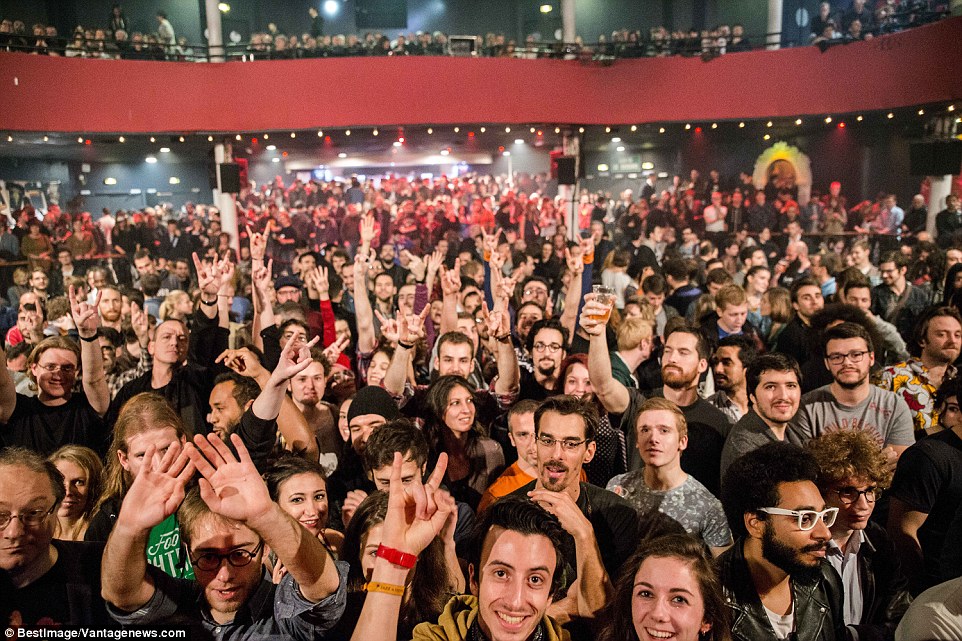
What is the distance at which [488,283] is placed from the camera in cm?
713

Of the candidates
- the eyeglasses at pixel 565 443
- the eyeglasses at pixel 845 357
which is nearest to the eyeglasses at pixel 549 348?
the eyeglasses at pixel 845 357

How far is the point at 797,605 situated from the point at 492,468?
164 cm

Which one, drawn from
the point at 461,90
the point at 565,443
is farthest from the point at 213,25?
the point at 565,443

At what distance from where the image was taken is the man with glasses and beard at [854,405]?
3.56 meters

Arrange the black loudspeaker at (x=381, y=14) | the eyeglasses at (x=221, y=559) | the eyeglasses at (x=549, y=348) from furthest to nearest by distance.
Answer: the black loudspeaker at (x=381, y=14) < the eyeglasses at (x=549, y=348) < the eyeglasses at (x=221, y=559)

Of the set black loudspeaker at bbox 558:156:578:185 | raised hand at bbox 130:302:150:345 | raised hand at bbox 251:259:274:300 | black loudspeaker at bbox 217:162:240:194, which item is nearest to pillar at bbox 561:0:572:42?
black loudspeaker at bbox 558:156:578:185

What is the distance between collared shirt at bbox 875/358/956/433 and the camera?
13.0ft

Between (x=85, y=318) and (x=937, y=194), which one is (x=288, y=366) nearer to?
(x=85, y=318)

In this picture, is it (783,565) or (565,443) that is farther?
(565,443)

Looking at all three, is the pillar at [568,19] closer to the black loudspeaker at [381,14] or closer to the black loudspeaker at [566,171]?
the black loudspeaker at [566,171]

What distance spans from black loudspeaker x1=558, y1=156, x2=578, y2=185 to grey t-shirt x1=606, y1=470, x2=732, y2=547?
11876 millimetres

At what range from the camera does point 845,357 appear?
143 inches

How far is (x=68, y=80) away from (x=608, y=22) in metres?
11.5

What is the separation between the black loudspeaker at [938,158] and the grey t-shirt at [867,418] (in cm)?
1015
